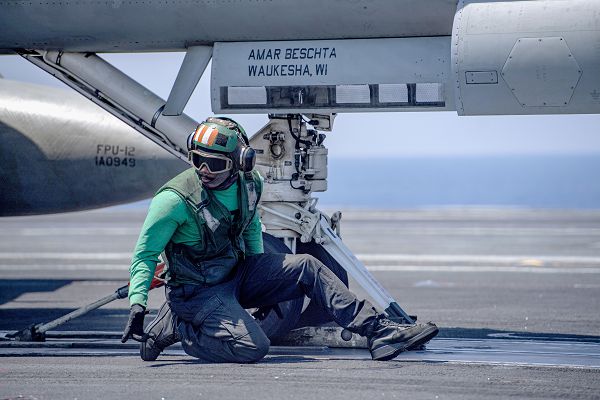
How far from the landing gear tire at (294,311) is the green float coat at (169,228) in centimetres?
90

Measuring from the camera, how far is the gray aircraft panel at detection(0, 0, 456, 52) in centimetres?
962

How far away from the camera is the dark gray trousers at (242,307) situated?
26.8ft

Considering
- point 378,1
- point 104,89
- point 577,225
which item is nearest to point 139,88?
point 104,89

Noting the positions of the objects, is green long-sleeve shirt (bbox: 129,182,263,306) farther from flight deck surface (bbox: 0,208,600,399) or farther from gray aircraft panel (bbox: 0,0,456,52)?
gray aircraft panel (bbox: 0,0,456,52)

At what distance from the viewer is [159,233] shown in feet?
26.4

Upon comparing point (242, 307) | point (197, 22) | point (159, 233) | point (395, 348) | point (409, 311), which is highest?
point (197, 22)

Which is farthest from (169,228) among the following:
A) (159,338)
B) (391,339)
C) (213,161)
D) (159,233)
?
(391,339)

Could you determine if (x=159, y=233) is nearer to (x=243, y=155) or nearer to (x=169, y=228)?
(x=169, y=228)

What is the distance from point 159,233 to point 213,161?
715mm

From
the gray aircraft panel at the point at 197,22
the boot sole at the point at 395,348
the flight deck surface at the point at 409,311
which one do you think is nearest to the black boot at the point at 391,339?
the boot sole at the point at 395,348

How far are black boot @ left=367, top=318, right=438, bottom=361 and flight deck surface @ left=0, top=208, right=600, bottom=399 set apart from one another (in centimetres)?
10

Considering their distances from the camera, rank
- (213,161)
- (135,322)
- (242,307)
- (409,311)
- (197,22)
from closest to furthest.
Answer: (135,322)
(213,161)
(242,307)
(197,22)
(409,311)

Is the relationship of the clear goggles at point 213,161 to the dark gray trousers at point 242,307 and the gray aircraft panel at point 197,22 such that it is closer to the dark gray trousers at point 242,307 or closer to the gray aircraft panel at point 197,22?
the dark gray trousers at point 242,307

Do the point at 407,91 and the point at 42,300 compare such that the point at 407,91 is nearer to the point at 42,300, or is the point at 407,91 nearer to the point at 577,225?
the point at 42,300
